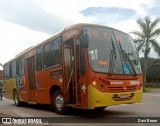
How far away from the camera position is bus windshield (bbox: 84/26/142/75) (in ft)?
33.9

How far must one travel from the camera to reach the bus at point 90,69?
10.1 metres

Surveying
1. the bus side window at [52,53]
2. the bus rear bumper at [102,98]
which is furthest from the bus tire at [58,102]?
the bus rear bumper at [102,98]

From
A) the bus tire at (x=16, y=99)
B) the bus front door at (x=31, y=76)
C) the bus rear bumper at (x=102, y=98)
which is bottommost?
the bus tire at (x=16, y=99)

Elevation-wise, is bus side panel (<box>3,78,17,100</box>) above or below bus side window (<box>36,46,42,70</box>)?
below

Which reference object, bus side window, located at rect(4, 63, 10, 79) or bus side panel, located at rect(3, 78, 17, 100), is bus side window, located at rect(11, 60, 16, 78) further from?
bus side window, located at rect(4, 63, 10, 79)

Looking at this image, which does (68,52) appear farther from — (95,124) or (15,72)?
(15,72)

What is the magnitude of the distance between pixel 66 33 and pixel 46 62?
2209mm

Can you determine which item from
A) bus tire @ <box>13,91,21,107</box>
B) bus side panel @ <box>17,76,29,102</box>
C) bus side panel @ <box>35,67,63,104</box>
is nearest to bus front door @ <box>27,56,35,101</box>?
bus side panel @ <box>35,67,63,104</box>

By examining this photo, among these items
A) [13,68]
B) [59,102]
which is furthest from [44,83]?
[13,68]

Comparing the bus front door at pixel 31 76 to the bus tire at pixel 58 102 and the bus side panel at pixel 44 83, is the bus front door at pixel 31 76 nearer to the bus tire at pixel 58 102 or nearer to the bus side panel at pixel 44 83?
the bus side panel at pixel 44 83

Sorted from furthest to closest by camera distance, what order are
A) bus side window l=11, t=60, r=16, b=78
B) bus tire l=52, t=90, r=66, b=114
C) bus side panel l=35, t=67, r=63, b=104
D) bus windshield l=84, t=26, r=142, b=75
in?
bus side window l=11, t=60, r=16, b=78 → bus side panel l=35, t=67, r=63, b=104 → bus tire l=52, t=90, r=66, b=114 → bus windshield l=84, t=26, r=142, b=75

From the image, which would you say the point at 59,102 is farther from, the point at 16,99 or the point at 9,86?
the point at 9,86

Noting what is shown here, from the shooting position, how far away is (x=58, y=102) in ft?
40.1

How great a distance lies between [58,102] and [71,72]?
5.56 ft
